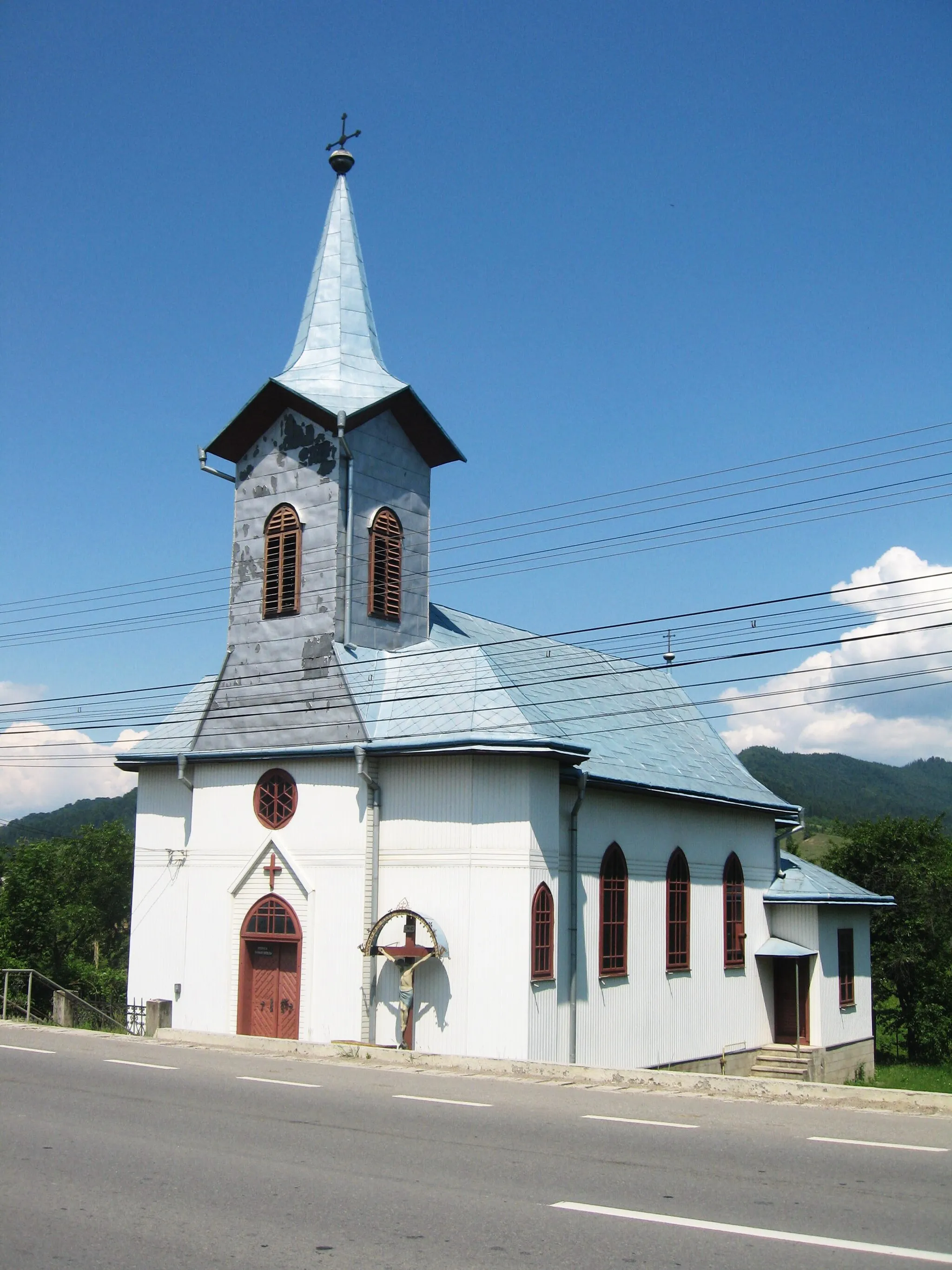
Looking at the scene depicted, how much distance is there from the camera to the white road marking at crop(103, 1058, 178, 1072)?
1658 cm

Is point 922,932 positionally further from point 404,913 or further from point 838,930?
point 404,913

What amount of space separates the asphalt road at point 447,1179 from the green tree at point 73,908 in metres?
26.4

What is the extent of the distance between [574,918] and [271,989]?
617 cm

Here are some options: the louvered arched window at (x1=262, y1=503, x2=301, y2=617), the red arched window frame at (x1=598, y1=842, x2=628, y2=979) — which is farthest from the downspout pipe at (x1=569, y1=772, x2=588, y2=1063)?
the louvered arched window at (x1=262, y1=503, x2=301, y2=617)

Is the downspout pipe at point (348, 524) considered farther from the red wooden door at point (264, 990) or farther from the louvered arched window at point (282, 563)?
the red wooden door at point (264, 990)

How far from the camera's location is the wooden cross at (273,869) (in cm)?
2483

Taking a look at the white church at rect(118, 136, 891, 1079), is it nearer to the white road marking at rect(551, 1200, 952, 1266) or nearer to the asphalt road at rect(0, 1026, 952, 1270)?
the asphalt road at rect(0, 1026, 952, 1270)

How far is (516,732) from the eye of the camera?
22.8m

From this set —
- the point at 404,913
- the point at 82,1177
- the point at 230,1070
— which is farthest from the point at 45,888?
the point at 82,1177

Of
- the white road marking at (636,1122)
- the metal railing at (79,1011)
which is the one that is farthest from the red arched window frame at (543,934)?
the white road marking at (636,1122)

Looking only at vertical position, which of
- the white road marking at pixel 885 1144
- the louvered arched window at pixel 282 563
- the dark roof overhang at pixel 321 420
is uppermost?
the dark roof overhang at pixel 321 420

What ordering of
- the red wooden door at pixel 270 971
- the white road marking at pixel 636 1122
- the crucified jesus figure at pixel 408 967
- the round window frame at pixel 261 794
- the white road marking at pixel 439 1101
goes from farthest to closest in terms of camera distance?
the round window frame at pixel 261 794
the red wooden door at pixel 270 971
the crucified jesus figure at pixel 408 967
the white road marking at pixel 439 1101
the white road marking at pixel 636 1122

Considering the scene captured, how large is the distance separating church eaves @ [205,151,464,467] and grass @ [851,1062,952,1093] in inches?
764

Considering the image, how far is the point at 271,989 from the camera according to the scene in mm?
24578
